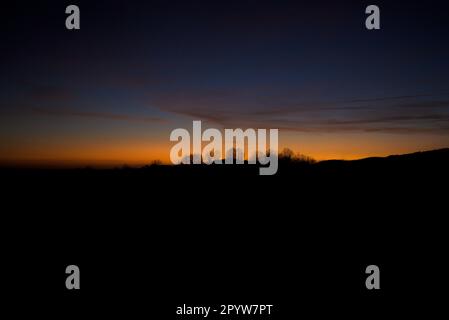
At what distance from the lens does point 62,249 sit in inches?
322

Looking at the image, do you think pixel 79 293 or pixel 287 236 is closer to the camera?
pixel 79 293

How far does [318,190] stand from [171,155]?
21.0 ft

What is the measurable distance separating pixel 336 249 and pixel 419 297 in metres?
2.14

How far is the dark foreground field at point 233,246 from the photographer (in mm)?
5918

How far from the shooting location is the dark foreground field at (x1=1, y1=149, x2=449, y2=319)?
5.92m

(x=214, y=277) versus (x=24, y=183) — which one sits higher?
(x=24, y=183)

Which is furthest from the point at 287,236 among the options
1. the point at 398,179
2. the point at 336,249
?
the point at 398,179

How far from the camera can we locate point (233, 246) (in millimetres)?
8047


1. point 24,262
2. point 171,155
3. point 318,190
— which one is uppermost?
point 171,155

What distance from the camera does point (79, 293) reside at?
20.2 feet

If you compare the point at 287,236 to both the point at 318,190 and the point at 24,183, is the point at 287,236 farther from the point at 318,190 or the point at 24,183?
the point at 24,183
